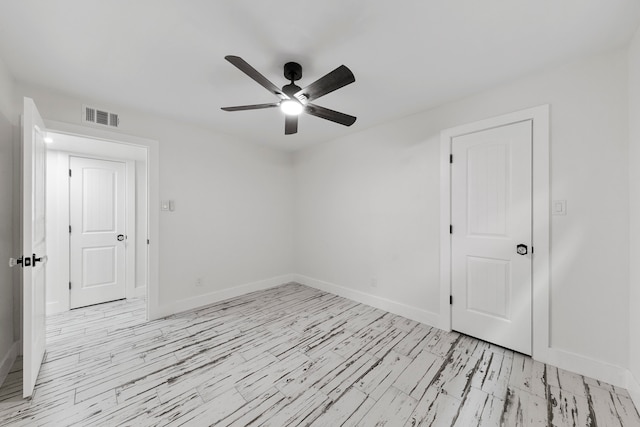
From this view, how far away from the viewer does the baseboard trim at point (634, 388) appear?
5.40 ft

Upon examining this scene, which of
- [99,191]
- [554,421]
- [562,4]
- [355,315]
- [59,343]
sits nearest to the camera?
[562,4]

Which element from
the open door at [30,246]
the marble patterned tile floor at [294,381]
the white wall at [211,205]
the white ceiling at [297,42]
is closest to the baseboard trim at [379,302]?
the marble patterned tile floor at [294,381]

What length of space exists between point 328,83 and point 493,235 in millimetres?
2060

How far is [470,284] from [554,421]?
1162 mm

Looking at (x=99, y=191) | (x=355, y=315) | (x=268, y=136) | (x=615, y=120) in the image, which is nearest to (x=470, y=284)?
(x=355, y=315)

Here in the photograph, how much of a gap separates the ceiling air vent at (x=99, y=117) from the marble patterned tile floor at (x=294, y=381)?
7.40 ft

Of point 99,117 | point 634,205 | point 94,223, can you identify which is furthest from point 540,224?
point 94,223

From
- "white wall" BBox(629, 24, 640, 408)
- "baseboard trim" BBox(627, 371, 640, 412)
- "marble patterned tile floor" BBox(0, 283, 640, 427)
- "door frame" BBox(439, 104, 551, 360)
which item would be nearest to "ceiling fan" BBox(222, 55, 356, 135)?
"door frame" BBox(439, 104, 551, 360)

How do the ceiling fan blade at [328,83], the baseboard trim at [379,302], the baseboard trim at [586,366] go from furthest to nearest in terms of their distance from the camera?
the baseboard trim at [379,302], the baseboard trim at [586,366], the ceiling fan blade at [328,83]

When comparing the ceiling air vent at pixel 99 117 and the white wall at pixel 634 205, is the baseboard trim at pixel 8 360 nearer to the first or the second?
the ceiling air vent at pixel 99 117

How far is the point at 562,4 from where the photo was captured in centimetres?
145

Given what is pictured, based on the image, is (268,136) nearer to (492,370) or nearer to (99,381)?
(99,381)

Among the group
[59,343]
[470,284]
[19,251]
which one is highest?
[19,251]

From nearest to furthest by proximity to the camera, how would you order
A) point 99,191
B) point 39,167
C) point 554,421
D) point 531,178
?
point 554,421 < point 39,167 < point 531,178 < point 99,191
